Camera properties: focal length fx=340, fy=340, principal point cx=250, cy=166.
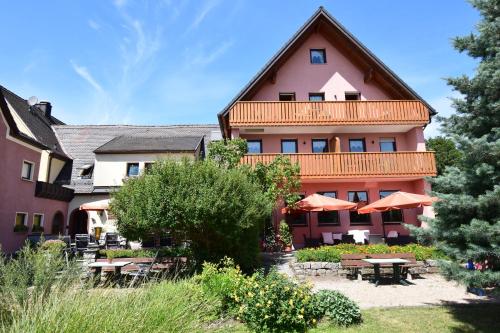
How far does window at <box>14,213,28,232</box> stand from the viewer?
57.0 ft

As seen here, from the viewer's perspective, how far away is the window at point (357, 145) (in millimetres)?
20266

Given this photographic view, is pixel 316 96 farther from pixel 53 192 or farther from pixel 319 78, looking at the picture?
pixel 53 192

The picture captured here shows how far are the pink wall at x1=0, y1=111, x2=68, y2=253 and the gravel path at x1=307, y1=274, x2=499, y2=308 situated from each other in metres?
14.9

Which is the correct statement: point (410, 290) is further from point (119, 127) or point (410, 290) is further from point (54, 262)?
point (119, 127)

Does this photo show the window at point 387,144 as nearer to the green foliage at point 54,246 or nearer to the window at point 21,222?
the green foliage at point 54,246

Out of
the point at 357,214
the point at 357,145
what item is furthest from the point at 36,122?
the point at 357,214

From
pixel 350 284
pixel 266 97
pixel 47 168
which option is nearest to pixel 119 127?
pixel 47 168

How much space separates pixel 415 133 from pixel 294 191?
8156 mm

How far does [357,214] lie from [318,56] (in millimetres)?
9854

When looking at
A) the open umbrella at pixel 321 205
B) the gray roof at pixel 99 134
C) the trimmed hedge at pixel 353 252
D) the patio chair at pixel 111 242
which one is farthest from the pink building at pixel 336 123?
the patio chair at pixel 111 242

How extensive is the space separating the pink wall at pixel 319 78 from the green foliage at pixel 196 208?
34.6 ft

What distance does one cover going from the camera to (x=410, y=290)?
9758 millimetres

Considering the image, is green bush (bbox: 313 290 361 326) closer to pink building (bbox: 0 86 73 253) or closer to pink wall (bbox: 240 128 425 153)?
pink wall (bbox: 240 128 425 153)

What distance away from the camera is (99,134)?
2823 centimetres
